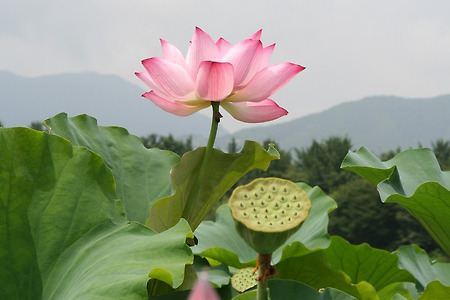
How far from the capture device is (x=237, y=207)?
20.9 inches

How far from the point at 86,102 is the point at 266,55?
175 meters

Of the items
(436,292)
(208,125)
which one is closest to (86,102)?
(208,125)

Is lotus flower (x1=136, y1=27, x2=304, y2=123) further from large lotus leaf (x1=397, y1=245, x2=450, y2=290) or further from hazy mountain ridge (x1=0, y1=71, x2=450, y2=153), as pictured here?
hazy mountain ridge (x1=0, y1=71, x2=450, y2=153)

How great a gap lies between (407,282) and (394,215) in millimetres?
27236

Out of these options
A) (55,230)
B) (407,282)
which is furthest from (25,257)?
(407,282)

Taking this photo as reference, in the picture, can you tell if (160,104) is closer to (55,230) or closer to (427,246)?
(55,230)

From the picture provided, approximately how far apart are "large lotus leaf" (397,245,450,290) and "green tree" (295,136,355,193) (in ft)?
97.6

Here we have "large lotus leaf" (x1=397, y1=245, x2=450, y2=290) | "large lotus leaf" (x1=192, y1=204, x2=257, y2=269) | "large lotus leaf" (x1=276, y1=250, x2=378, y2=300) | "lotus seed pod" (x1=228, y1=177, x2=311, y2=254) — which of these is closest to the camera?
"lotus seed pod" (x1=228, y1=177, x2=311, y2=254)

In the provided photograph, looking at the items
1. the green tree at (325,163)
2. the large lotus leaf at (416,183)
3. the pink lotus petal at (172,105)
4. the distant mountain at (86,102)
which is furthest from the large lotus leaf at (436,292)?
the distant mountain at (86,102)

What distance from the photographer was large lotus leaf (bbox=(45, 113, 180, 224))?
983mm

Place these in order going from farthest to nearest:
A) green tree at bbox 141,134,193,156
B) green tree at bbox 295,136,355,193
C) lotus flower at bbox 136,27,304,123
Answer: green tree at bbox 141,134,193,156 < green tree at bbox 295,136,355,193 < lotus flower at bbox 136,27,304,123

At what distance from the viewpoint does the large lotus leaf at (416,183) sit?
41.9 inches

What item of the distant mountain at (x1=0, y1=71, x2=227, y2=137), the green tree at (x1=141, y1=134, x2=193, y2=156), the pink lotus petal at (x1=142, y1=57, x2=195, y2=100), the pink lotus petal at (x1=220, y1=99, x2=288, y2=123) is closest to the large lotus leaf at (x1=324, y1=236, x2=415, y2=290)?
the pink lotus petal at (x1=220, y1=99, x2=288, y2=123)

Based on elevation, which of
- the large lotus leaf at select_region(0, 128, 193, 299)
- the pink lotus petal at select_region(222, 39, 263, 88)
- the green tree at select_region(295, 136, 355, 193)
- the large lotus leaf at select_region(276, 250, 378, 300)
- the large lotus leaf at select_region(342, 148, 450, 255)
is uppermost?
the pink lotus petal at select_region(222, 39, 263, 88)
